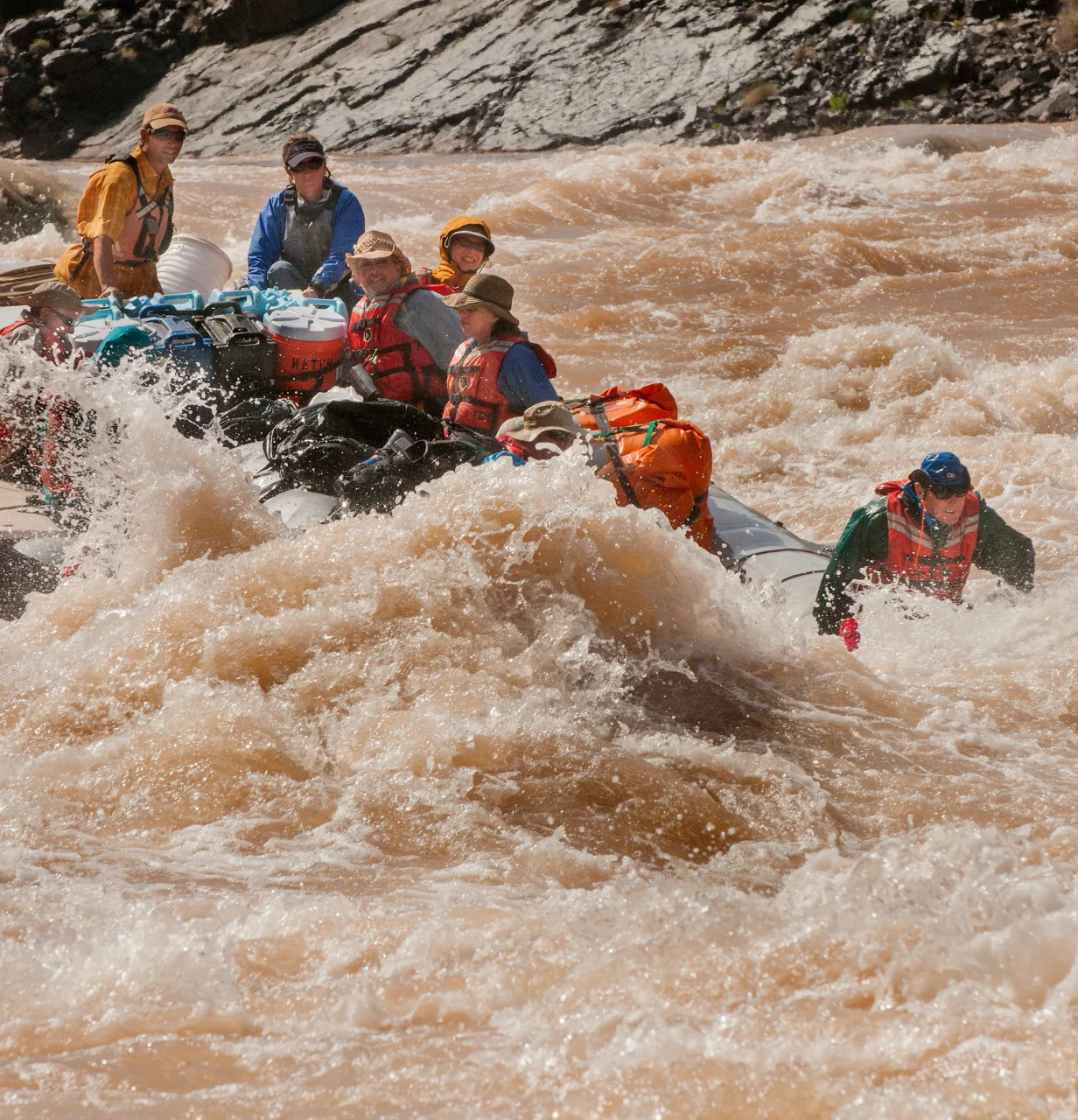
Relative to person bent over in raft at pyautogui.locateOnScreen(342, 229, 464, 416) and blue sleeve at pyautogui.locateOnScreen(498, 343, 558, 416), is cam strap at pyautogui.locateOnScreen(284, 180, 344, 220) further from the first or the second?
blue sleeve at pyautogui.locateOnScreen(498, 343, 558, 416)

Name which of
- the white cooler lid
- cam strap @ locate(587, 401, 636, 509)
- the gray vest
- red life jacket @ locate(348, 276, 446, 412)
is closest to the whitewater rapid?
cam strap @ locate(587, 401, 636, 509)

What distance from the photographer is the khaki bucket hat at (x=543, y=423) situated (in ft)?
13.6

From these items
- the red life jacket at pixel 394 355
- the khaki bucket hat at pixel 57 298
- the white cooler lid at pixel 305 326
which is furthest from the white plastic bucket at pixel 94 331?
the red life jacket at pixel 394 355

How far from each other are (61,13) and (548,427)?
95.0 feet

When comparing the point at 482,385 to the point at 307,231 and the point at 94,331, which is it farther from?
the point at 307,231

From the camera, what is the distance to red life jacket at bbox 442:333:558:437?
15.4ft

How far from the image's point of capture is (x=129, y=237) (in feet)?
19.1

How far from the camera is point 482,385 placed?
15.5 ft

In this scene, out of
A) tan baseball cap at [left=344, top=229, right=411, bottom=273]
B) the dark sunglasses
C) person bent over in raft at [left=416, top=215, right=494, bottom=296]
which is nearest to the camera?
the dark sunglasses

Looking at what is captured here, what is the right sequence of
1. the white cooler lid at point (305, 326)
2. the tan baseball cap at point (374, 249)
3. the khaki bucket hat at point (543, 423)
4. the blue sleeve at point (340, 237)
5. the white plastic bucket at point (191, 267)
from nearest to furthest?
the khaki bucket hat at point (543, 423) < the tan baseball cap at point (374, 249) < the white cooler lid at point (305, 326) < the blue sleeve at point (340, 237) < the white plastic bucket at point (191, 267)

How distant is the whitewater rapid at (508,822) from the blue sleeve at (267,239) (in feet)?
5.69

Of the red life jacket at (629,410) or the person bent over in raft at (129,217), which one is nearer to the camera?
the red life jacket at (629,410)

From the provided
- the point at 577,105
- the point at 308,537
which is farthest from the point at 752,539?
the point at 577,105

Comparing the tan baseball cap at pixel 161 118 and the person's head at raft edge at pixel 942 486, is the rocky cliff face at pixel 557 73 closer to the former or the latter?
the tan baseball cap at pixel 161 118
